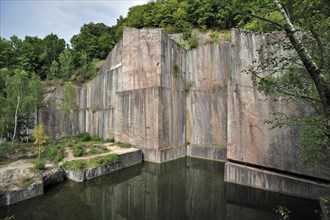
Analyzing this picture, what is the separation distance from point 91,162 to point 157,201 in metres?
5.00

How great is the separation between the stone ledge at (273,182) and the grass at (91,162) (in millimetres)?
6411

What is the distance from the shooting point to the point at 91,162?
1116cm

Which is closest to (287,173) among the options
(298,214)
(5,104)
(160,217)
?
(298,214)

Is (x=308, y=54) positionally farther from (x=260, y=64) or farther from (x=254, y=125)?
(x=254, y=125)

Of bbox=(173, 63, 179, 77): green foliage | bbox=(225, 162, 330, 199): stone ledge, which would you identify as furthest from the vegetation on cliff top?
bbox=(173, 63, 179, 77): green foliage

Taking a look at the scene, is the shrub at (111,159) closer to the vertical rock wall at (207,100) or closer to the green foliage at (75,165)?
the green foliage at (75,165)

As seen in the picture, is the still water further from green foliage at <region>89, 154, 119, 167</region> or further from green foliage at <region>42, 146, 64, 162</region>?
green foliage at <region>42, 146, 64, 162</region>

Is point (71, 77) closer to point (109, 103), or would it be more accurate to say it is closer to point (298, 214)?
point (109, 103)

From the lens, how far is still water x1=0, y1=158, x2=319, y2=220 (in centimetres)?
699

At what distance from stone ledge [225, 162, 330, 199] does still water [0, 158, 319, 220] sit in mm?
274

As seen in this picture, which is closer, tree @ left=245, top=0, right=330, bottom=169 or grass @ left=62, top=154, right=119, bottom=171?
tree @ left=245, top=0, right=330, bottom=169

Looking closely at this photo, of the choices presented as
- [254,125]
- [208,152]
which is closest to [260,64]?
[254,125]

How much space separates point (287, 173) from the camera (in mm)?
8156

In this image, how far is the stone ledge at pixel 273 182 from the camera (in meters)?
7.41
